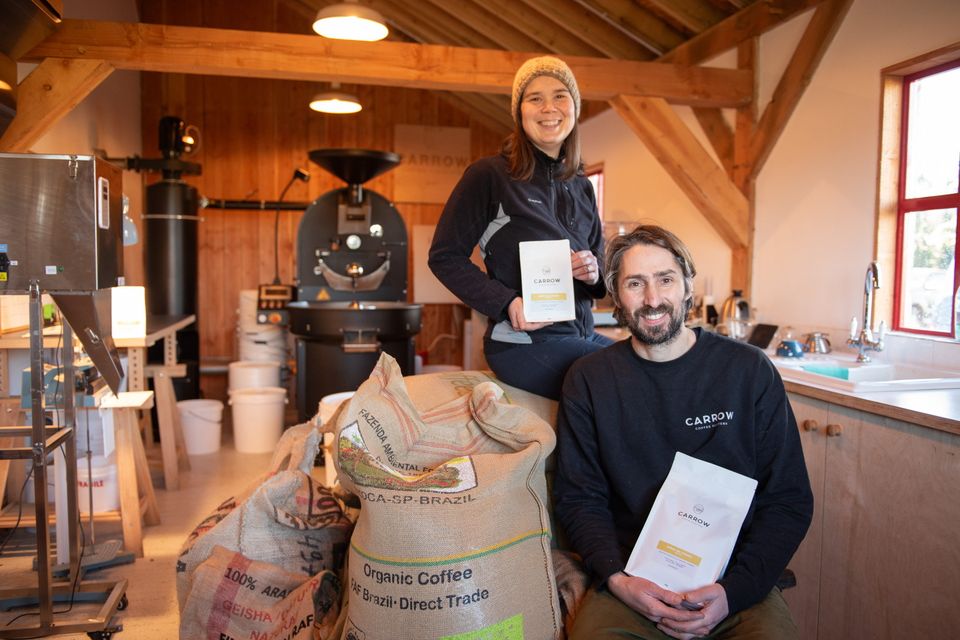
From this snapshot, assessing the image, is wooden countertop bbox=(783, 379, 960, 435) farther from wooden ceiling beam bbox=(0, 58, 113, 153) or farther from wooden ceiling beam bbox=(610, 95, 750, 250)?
wooden ceiling beam bbox=(0, 58, 113, 153)

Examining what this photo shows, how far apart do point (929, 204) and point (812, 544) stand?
4.57ft

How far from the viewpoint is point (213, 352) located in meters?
7.07

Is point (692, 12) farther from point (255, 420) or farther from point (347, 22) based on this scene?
point (255, 420)

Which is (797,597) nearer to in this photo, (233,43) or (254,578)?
(254,578)

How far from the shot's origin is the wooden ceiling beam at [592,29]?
464 centimetres

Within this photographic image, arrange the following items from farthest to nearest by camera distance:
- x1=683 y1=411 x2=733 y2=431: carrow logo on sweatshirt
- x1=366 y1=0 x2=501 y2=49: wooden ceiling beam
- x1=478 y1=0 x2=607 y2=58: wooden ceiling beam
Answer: x1=366 y1=0 x2=501 y2=49: wooden ceiling beam
x1=478 y1=0 x2=607 y2=58: wooden ceiling beam
x1=683 y1=411 x2=733 y2=431: carrow logo on sweatshirt

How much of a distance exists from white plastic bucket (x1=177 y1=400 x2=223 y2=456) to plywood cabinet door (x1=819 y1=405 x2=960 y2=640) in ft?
11.5

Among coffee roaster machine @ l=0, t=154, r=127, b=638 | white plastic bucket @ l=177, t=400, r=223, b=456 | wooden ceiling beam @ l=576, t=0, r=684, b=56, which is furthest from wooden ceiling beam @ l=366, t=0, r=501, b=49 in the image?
coffee roaster machine @ l=0, t=154, r=127, b=638

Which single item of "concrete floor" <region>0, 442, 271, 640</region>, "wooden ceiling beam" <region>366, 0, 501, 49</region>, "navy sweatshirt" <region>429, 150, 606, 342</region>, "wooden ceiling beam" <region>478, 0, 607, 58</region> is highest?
"wooden ceiling beam" <region>366, 0, 501, 49</region>

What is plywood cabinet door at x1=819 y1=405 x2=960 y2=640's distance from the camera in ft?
6.07

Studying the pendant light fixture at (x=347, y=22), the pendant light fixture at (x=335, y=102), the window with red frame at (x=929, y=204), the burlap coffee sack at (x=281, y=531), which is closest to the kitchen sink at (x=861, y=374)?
the window with red frame at (x=929, y=204)

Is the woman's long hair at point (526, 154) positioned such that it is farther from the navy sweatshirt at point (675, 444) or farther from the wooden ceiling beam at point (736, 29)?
the wooden ceiling beam at point (736, 29)

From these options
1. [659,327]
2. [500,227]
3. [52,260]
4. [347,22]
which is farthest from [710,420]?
[347,22]

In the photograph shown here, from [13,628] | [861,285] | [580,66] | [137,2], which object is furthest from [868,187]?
[137,2]
